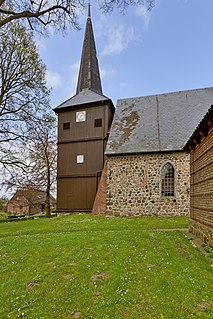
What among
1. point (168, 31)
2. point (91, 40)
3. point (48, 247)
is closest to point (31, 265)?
point (48, 247)

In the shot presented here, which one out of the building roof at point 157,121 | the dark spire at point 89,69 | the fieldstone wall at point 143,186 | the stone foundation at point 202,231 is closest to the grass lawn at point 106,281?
the stone foundation at point 202,231

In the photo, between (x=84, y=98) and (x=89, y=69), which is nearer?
(x=84, y=98)

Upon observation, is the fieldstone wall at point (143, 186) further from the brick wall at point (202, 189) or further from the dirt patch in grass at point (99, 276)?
the dirt patch in grass at point (99, 276)

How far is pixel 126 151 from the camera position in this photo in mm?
16375

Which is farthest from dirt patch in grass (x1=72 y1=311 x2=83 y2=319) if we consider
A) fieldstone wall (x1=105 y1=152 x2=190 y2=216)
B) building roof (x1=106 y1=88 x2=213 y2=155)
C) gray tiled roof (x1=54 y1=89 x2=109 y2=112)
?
gray tiled roof (x1=54 y1=89 x2=109 y2=112)

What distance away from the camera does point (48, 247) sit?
731cm

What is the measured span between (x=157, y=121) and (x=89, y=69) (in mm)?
9490

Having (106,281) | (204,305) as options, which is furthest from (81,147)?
(204,305)

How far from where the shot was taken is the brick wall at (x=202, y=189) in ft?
23.6

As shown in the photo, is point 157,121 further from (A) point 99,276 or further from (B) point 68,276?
(B) point 68,276

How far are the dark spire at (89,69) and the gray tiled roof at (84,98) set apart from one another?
50.3 inches

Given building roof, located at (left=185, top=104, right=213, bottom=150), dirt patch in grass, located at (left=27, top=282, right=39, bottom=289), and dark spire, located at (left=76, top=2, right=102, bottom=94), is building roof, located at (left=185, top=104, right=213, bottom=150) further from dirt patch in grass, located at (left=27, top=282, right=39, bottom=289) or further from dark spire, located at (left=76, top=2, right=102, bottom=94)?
dark spire, located at (left=76, top=2, right=102, bottom=94)

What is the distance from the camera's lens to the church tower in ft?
63.2

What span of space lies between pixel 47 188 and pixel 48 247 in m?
16.4
